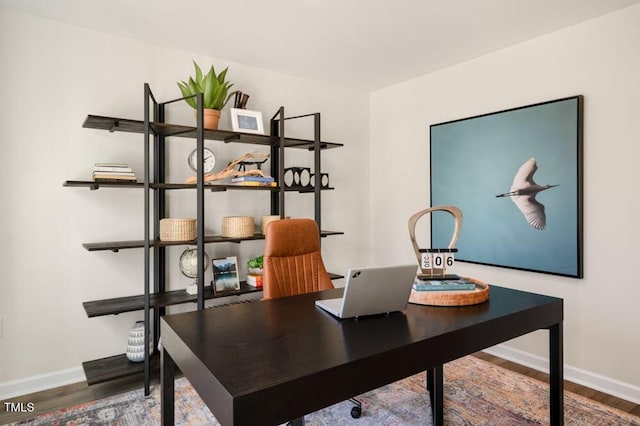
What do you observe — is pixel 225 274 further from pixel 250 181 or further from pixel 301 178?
pixel 301 178

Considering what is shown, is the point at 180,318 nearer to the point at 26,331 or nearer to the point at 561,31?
the point at 26,331

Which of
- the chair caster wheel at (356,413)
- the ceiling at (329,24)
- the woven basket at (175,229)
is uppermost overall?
the ceiling at (329,24)

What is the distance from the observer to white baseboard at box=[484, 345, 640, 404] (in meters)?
2.48

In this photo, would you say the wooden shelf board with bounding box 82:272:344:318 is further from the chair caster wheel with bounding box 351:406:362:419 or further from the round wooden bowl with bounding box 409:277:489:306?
the round wooden bowl with bounding box 409:277:489:306

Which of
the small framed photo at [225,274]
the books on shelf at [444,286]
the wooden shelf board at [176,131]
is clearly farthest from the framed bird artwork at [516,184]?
the small framed photo at [225,274]

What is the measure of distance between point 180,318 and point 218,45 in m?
2.24

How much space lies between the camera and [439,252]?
1.94 meters

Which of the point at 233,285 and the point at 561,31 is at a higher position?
the point at 561,31

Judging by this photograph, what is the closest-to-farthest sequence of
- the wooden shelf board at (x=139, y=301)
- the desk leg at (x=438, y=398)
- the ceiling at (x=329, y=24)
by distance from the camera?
the desk leg at (x=438, y=398)
the ceiling at (x=329, y=24)
the wooden shelf board at (x=139, y=301)

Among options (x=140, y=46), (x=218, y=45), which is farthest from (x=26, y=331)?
(x=218, y=45)

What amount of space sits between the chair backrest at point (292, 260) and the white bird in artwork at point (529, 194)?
1.61 meters

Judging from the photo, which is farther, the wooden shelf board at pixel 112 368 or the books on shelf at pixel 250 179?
the books on shelf at pixel 250 179

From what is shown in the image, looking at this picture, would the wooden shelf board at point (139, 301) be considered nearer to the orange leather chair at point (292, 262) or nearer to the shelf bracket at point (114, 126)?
the orange leather chair at point (292, 262)

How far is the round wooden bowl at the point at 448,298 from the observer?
5.55 ft
